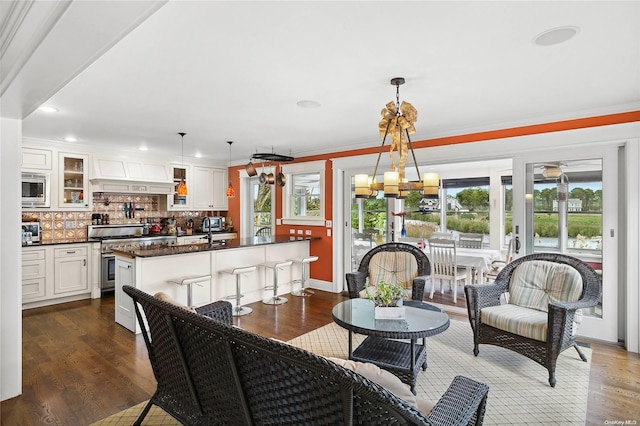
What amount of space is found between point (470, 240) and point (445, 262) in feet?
5.28

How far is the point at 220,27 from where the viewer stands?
201 cm

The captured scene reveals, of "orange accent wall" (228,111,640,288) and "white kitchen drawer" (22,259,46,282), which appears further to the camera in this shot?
"white kitchen drawer" (22,259,46,282)

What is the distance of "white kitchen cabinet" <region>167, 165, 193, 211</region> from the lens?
682 cm

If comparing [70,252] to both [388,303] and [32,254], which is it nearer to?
[32,254]

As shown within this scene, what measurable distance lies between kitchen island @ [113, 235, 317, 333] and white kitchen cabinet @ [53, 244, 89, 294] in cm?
154

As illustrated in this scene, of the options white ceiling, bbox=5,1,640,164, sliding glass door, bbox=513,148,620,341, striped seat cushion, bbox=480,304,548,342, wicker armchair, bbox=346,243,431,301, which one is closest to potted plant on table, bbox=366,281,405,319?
wicker armchair, bbox=346,243,431,301

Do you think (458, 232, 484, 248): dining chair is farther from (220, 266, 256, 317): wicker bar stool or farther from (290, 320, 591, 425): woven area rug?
(220, 266, 256, 317): wicker bar stool

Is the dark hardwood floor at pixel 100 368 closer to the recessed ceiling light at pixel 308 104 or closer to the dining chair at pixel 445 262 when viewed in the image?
the dining chair at pixel 445 262

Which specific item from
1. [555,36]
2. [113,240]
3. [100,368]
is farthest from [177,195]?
[555,36]

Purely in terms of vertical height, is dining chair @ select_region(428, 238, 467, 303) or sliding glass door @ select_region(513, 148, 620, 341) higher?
sliding glass door @ select_region(513, 148, 620, 341)

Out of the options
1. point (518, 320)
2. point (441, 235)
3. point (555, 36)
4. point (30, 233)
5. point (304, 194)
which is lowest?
point (518, 320)

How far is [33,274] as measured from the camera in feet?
16.0

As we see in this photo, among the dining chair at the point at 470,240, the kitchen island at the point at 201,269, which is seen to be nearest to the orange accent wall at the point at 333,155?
the kitchen island at the point at 201,269

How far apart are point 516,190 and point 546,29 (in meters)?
2.47
